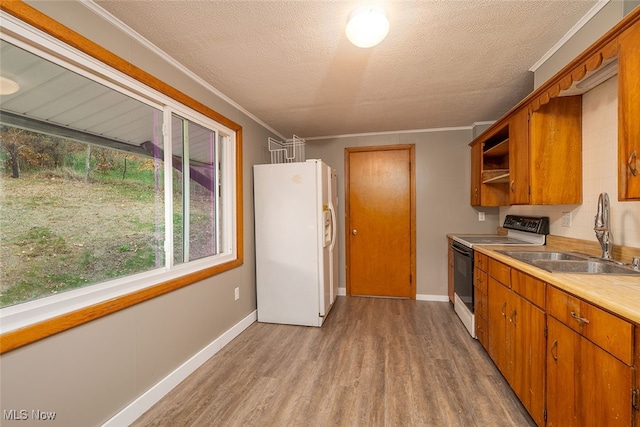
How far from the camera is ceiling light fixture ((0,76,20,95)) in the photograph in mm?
1163

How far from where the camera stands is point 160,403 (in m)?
1.74

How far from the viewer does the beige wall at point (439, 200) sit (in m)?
3.62

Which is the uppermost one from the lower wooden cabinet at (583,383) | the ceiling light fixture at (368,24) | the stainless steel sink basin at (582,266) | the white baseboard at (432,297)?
the ceiling light fixture at (368,24)

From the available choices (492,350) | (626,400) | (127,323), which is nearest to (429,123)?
(492,350)

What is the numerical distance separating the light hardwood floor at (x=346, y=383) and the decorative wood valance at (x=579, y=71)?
1.99 metres

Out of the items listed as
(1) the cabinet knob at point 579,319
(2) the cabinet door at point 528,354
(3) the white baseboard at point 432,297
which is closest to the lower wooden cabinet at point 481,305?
(2) the cabinet door at point 528,354

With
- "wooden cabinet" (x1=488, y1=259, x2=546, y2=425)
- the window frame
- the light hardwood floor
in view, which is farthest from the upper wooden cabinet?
the window frame

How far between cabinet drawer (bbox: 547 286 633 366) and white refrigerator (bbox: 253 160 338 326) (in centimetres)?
194

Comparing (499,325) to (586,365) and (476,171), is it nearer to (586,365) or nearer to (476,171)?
(586,365)

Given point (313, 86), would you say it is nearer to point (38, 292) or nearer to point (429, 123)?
point (429, 123)

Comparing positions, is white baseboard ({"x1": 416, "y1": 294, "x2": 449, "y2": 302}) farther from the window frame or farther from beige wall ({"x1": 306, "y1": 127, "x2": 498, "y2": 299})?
the window frame

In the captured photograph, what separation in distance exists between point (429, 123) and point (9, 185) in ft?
12.3

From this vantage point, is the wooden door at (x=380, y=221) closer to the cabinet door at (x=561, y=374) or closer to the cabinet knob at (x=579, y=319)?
the cabinet door at (x=561, y=374)

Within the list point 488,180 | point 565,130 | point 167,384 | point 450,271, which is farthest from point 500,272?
point 167,384
